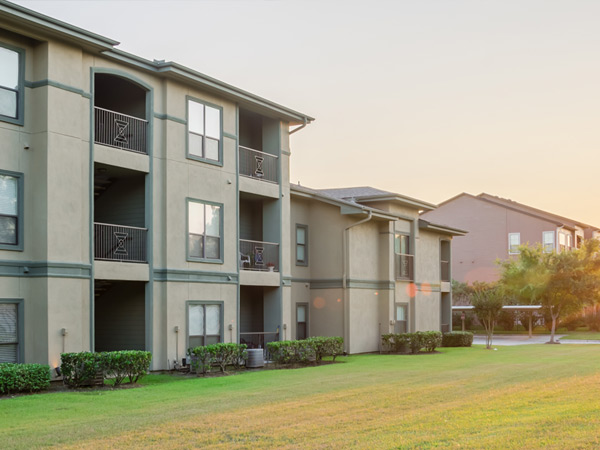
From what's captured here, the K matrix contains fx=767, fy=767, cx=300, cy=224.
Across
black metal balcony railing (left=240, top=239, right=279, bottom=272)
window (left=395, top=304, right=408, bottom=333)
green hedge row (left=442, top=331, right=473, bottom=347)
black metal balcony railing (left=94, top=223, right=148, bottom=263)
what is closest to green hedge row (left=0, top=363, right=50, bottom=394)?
black metal balcony railing (left=94, top=223, right=148, bottom=263)

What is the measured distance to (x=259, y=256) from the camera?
2684 cm

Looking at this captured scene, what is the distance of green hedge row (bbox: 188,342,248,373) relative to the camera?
21250 mm

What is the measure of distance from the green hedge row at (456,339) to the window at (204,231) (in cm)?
1755

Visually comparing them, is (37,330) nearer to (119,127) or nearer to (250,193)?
(119,127)

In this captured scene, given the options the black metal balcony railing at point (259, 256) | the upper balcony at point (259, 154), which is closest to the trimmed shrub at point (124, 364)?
the black metal balcony railing at point (259, 256)

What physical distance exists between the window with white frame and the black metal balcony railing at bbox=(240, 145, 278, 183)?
10.3 meters

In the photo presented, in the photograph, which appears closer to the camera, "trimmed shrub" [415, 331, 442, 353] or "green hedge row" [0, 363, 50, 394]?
"green hedge row" [0, 363, 50, 394]

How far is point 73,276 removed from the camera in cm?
1922

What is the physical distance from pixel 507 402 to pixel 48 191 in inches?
459

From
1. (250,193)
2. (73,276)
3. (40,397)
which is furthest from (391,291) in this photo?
(40,397)

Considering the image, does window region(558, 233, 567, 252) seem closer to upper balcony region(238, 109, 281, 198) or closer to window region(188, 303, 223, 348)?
upper balcony region(238, 109, 281, 198)

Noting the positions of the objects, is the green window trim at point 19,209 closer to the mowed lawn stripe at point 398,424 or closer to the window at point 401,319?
the mowed lawn stripe at point 398,424

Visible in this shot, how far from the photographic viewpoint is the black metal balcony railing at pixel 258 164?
26.6 metres

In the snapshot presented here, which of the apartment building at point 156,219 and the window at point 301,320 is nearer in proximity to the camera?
the apartment building at point 156,219
